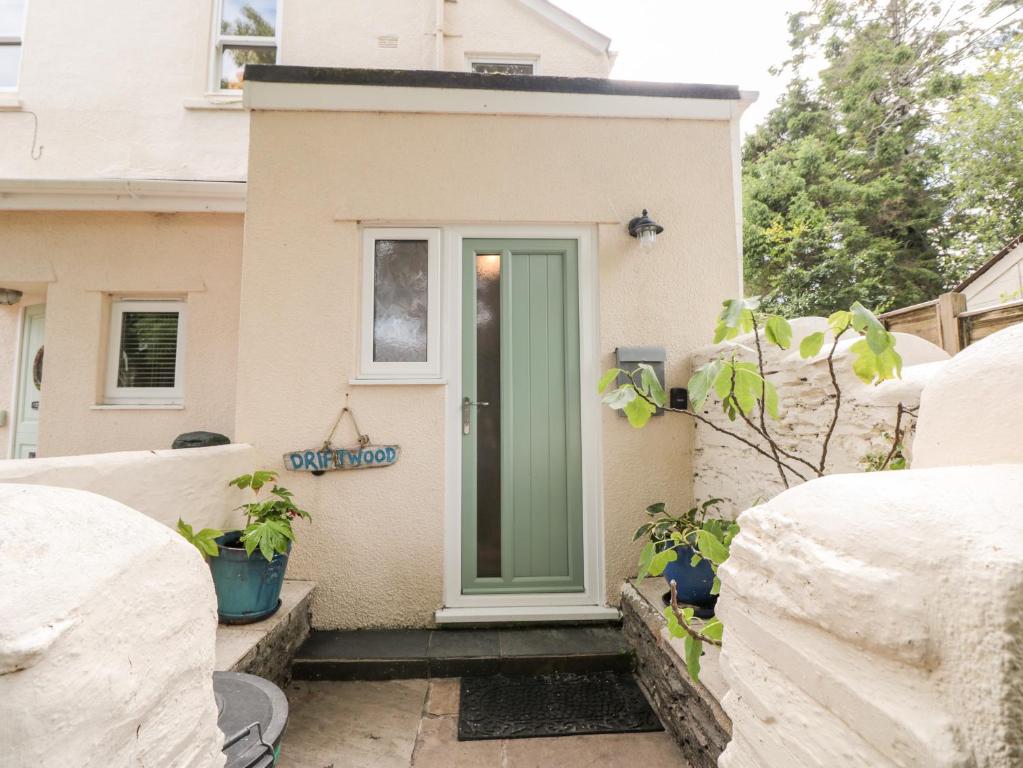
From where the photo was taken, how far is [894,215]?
40.1ft

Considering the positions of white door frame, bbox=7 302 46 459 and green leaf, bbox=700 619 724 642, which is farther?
white door frame, bbox=7 302 46 459

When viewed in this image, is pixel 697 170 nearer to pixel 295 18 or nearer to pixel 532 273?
pixel 532 273

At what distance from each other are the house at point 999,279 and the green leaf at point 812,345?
7449 millimetres

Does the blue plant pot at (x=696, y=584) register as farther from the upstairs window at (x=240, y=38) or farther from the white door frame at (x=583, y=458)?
the upstairs window at (x=240, y=38)

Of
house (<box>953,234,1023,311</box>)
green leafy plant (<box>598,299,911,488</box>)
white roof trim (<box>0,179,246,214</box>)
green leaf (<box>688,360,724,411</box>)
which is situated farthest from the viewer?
house (<box>953,234,1023,311</box>)

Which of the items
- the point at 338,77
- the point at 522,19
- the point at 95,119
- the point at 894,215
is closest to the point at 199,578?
the point at 338,77

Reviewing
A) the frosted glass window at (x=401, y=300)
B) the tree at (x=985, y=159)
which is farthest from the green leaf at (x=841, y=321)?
the tree at (x=985, y=159)

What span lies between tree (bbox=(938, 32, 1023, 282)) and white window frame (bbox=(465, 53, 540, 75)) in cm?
1260

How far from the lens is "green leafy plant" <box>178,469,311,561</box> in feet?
6.82

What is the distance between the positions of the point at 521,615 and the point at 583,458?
1.06 m

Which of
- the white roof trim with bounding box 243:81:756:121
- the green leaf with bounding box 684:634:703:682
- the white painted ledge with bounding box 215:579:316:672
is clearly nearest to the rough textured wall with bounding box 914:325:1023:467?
the green leaf with bounding box 684:634:703:682

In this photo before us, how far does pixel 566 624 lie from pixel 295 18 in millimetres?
6487

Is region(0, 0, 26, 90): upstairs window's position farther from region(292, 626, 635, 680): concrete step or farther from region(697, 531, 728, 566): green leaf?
region(697, 531, 728, 566): green leaf

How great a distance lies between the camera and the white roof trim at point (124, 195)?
3738mm
